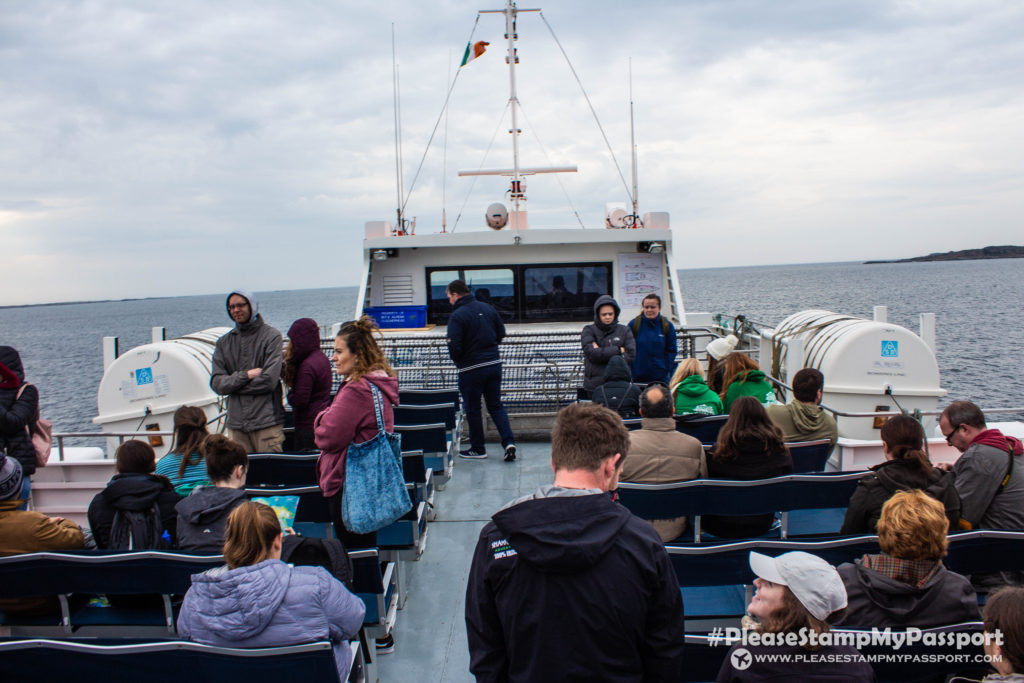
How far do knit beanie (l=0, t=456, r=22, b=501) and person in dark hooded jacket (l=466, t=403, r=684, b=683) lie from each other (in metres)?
2.96

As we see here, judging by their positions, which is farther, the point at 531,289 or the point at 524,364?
the point at 531,289

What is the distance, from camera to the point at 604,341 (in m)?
6.41

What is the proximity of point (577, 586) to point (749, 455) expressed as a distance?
103 inches

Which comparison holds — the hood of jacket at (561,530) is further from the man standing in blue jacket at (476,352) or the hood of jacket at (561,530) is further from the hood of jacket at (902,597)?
the man standing in blue jacket at (476,352)

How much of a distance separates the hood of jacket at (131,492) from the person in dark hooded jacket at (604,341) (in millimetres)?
3985

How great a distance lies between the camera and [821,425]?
4.95m

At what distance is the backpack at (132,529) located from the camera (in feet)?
11.4

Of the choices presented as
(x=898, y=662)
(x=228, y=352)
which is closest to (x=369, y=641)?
(x=898, y=662)

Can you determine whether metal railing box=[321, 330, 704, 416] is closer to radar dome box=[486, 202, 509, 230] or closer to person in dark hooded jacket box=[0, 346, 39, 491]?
radar dome box=[486, 202, 509, 230]

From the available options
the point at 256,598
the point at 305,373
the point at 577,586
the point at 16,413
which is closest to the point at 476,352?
the point at 305,373

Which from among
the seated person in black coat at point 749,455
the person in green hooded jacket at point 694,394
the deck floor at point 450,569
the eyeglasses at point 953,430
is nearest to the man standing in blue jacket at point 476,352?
the deck floor at point 450,569

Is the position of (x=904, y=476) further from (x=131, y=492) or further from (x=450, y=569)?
(x=131, y=492)

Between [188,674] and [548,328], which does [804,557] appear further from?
[548,328]

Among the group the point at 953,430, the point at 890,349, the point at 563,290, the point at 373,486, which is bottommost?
the point at 373,486
